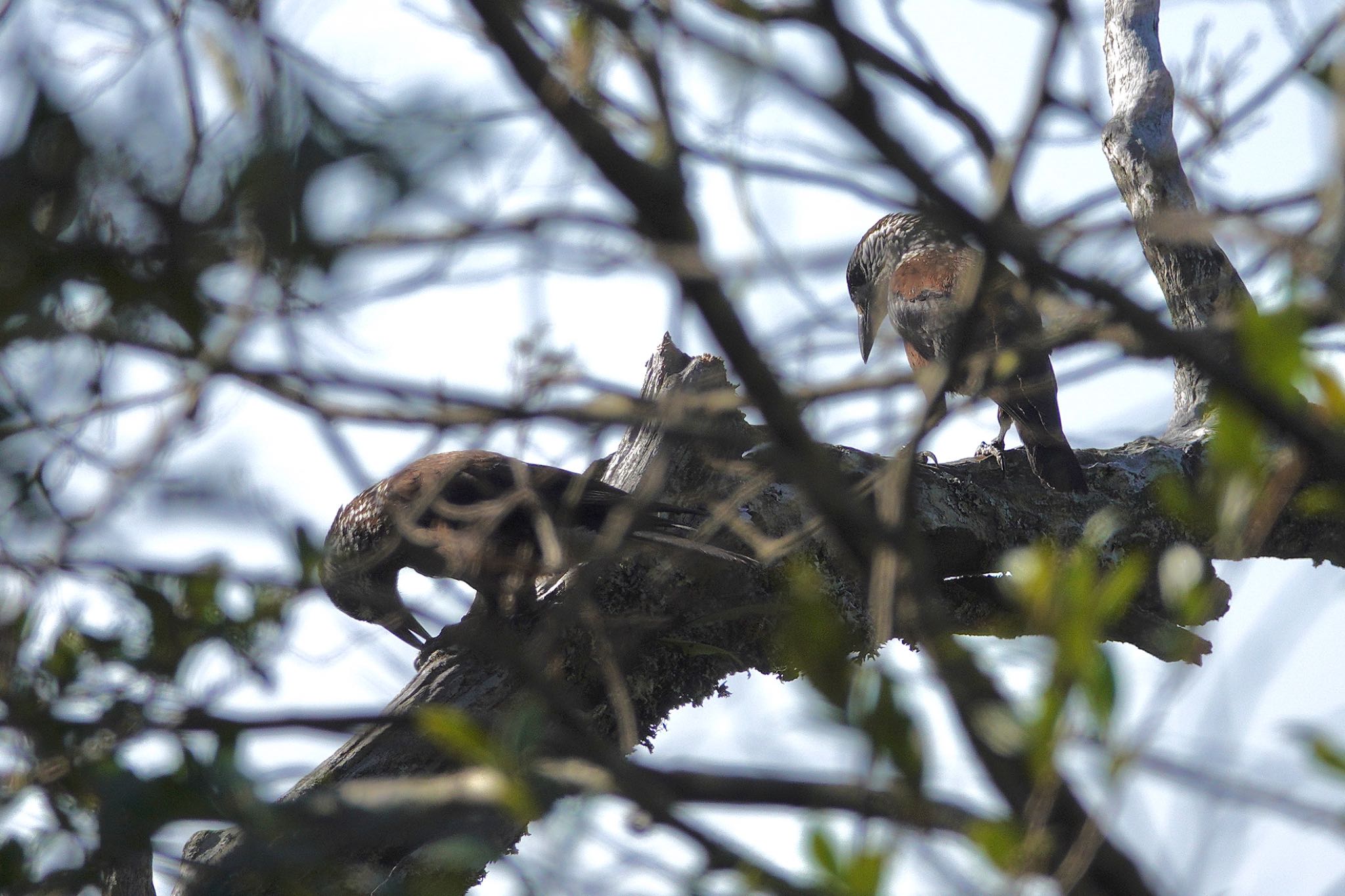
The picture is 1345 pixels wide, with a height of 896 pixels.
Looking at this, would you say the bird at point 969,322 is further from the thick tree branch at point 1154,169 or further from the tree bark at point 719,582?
the thick tree branch at point 1154,169

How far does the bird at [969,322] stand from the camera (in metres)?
1.45

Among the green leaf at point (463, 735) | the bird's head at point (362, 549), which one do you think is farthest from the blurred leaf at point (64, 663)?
the bird's head at point (362, 549)

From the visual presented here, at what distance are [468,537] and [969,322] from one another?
1437mm

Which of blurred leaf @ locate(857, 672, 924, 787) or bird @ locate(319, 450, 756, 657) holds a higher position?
bird @ locate(319, 450, 756, 657)

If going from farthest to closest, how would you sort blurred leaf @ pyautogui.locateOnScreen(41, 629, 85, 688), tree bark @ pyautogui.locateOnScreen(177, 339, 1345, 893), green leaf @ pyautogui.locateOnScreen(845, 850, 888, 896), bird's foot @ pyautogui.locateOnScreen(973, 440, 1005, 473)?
bird's foot @ pyautogui.locateOnScreen(973, 440, 1005, 473)
tree bark @ pyautogui.locateOnScreen(177, 339, 1345, 893)
blurred leaf @ pyautogui.locateOnScreen(41, 629, 85, 688)
green leaf @ pyautogui.locateOnScreen(845, 850, 888, 896)

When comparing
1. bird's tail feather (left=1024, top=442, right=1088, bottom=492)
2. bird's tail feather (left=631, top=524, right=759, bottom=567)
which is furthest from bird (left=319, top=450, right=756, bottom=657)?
bird's tail feather (left=1024, top=442, right=1088, bottom=492)

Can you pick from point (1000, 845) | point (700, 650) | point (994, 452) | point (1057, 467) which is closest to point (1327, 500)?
point (1000, 845)

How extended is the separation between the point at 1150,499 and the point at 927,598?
3.49 m

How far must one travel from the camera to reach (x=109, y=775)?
1355mm

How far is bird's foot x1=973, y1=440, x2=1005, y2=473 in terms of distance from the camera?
4391 mm

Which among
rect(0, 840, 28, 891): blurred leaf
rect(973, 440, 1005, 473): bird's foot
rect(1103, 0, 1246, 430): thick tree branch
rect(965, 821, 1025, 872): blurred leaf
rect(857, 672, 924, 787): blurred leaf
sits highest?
rect(1103, 0, 1246, 430): thick tree branch

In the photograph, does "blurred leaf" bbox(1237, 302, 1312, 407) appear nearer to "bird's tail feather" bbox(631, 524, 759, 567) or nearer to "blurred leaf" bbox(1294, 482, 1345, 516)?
"blurred leaf" bbox(1294, 482, 1345, 516)

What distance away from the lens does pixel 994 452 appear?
4.47 m

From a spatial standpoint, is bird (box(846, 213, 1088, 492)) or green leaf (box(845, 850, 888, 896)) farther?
bird (box(846, 213, 1088, 492))
